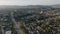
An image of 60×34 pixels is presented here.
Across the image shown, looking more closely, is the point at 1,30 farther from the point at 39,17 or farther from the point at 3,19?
the point at 39,17

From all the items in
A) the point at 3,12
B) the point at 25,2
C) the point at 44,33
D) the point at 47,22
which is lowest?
the point at 44,33

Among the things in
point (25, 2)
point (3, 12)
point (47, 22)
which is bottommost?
point (47, 22)

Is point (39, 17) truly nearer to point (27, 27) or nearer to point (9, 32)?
point (27, 27)

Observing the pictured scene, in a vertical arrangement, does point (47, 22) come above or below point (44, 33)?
above

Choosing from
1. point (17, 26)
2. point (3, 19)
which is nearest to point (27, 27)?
point (17, 26)

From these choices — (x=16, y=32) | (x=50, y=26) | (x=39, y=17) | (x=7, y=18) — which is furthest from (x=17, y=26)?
(x=50, y=26)

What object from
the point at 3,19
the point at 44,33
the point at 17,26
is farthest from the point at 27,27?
the point at 3,19

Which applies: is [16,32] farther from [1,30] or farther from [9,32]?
[1,30]

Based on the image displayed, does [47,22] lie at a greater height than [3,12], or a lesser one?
lesser
